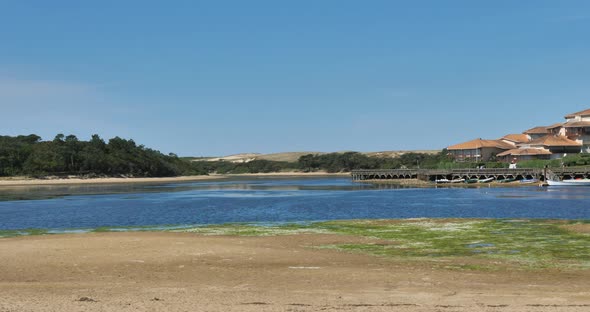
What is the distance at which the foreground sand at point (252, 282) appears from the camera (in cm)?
1700

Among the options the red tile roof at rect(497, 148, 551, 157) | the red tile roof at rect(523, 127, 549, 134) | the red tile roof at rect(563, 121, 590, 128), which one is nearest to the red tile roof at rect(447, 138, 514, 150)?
the red tile roof at rect(523, 127, 549, 134)

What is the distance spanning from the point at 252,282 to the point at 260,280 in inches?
19.4

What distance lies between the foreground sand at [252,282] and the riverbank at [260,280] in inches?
1.3

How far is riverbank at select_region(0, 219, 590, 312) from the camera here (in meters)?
17.1

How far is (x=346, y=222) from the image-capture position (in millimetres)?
46344

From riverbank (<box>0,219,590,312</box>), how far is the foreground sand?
3cm

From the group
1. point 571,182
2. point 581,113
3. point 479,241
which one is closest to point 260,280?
point 479,241

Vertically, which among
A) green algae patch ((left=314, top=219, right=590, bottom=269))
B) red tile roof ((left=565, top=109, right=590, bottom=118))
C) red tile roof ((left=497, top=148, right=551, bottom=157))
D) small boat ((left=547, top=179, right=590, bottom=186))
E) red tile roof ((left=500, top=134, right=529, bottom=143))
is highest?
red tile roof ((left=565, top=109, right=590, bottom=118))

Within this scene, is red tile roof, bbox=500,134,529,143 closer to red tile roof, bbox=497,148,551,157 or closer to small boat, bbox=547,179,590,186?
red tile roof, bbox=497,148,551,157

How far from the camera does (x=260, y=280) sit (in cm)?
2161

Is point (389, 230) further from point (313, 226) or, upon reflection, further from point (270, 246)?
point (270, 246)

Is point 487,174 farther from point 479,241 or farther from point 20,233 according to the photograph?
point 20,233

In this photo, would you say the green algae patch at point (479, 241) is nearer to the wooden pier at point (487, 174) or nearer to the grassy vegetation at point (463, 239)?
the grassy vegetation at point (463, 239)

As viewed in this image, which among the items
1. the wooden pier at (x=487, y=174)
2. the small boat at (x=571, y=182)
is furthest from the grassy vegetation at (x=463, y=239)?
the wooden pier at (x=487, y=174)
